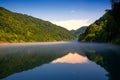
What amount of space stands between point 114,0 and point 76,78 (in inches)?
3465

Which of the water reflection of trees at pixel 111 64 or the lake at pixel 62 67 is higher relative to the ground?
the water reflection of trees at pixel 111 64

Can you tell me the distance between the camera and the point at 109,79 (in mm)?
22000

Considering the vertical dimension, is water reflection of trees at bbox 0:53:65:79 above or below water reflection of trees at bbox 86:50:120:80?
below

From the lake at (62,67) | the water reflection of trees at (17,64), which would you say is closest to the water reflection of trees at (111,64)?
the lake at (62,67)

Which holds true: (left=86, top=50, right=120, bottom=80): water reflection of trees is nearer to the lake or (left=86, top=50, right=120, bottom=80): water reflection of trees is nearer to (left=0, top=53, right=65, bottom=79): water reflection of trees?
the lake

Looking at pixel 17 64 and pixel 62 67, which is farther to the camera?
pixel 17 64

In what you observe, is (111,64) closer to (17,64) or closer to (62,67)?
(62,67)

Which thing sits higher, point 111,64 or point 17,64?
point 111,64

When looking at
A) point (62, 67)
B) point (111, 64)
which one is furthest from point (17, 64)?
point (111, 64)

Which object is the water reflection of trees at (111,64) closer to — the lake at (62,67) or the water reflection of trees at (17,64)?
the lake at (62,67)

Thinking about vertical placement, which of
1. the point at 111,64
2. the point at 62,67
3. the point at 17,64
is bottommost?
the point at 17,64

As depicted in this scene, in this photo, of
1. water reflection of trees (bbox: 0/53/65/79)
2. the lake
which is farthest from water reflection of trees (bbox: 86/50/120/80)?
water reflection of trees (bbox: 0/53/65/79)

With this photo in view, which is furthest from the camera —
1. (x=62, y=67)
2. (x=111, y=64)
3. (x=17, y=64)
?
(x=17, y=64)

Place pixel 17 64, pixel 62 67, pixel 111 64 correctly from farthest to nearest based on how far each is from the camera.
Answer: pixel 17 64 → pixel 62 67 → pixel 111 64
